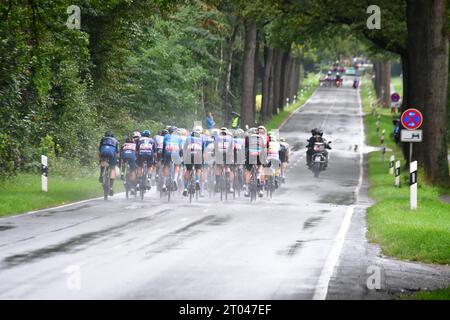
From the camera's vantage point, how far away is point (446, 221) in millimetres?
22797

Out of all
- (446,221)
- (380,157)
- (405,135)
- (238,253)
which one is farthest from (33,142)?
(380,157)

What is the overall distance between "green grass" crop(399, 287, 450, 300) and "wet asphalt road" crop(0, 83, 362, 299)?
3.43 feet

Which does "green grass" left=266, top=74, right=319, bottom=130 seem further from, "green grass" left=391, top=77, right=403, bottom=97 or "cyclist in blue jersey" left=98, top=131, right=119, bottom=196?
"cyclist in blue jersey" left=98, top=131, right=119, bottom=196

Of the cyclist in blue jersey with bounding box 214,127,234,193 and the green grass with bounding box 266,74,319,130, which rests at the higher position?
the green grass with bounding box 266,74,319,130

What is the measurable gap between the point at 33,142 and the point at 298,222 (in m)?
14.5

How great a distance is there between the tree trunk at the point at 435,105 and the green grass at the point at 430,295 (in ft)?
70.8

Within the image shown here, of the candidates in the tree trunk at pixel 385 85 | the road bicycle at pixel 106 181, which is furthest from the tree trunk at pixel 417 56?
the tree trunk at pixel 385 85

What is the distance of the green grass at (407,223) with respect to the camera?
17625 mm

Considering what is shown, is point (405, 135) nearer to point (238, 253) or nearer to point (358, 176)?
point (238, 253)

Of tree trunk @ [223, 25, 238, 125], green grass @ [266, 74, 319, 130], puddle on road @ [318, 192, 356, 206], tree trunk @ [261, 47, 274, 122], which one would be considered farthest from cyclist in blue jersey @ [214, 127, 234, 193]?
green grass @ [266, 74, 319, 130]

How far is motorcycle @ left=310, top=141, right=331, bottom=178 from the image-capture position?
132 ft

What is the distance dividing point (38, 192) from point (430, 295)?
56.1 ft

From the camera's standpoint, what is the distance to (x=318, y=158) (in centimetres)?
4016

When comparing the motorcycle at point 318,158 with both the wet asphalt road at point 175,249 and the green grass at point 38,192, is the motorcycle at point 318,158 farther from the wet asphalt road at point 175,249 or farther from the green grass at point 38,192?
the wet asphalt road at point 175,249
